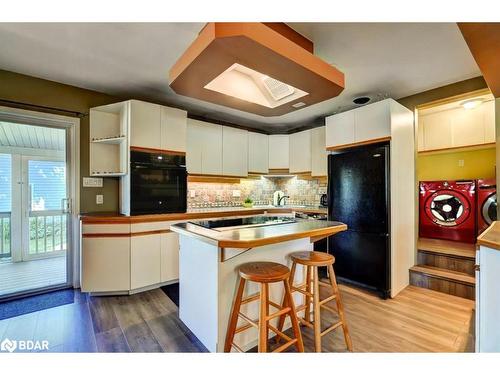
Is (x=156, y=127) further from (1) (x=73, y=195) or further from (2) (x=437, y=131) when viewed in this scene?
(2) (x=437, y=131)

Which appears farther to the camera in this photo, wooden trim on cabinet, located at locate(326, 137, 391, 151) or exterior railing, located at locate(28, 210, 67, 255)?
exterior railing, located at locate(28, 210, 67, 255)

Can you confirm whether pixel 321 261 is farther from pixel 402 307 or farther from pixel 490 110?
pixel 490 110

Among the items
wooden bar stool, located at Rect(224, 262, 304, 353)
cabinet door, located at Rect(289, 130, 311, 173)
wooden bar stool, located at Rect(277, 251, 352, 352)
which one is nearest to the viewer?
wooden bar stool, located at Rect(224, 262, 304, 353)

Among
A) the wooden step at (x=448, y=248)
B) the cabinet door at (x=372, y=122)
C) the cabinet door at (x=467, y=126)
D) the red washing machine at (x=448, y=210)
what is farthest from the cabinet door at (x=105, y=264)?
the cabinet door at (x=467, y=126)

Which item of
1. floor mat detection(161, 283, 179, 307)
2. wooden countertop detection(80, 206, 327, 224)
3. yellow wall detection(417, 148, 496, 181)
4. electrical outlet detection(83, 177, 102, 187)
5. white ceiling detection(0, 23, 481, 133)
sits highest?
white ceiling detection(0, 23, 481, 133)

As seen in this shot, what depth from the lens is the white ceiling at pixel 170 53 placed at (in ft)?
5.62

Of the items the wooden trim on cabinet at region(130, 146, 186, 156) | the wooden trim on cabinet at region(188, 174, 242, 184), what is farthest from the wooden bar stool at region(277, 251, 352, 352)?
the wooden trim on cabinet at region(188, 174, 242, 184)

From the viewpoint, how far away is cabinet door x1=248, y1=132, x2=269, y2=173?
3879 mm

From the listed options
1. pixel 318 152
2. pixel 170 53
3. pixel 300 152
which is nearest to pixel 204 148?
pixel 170 53

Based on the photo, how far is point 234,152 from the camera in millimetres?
3676

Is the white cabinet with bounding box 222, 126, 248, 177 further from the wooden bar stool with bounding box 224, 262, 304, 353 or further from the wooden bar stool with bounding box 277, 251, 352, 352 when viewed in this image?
the wooden bar stool with bounding box 224, 262, 304, 353

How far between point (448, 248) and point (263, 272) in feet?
9.46

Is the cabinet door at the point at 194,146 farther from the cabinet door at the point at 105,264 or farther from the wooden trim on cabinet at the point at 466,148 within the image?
the wooden trim on cabinet at the point at 466,148

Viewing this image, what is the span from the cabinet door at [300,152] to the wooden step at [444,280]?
1.94m
